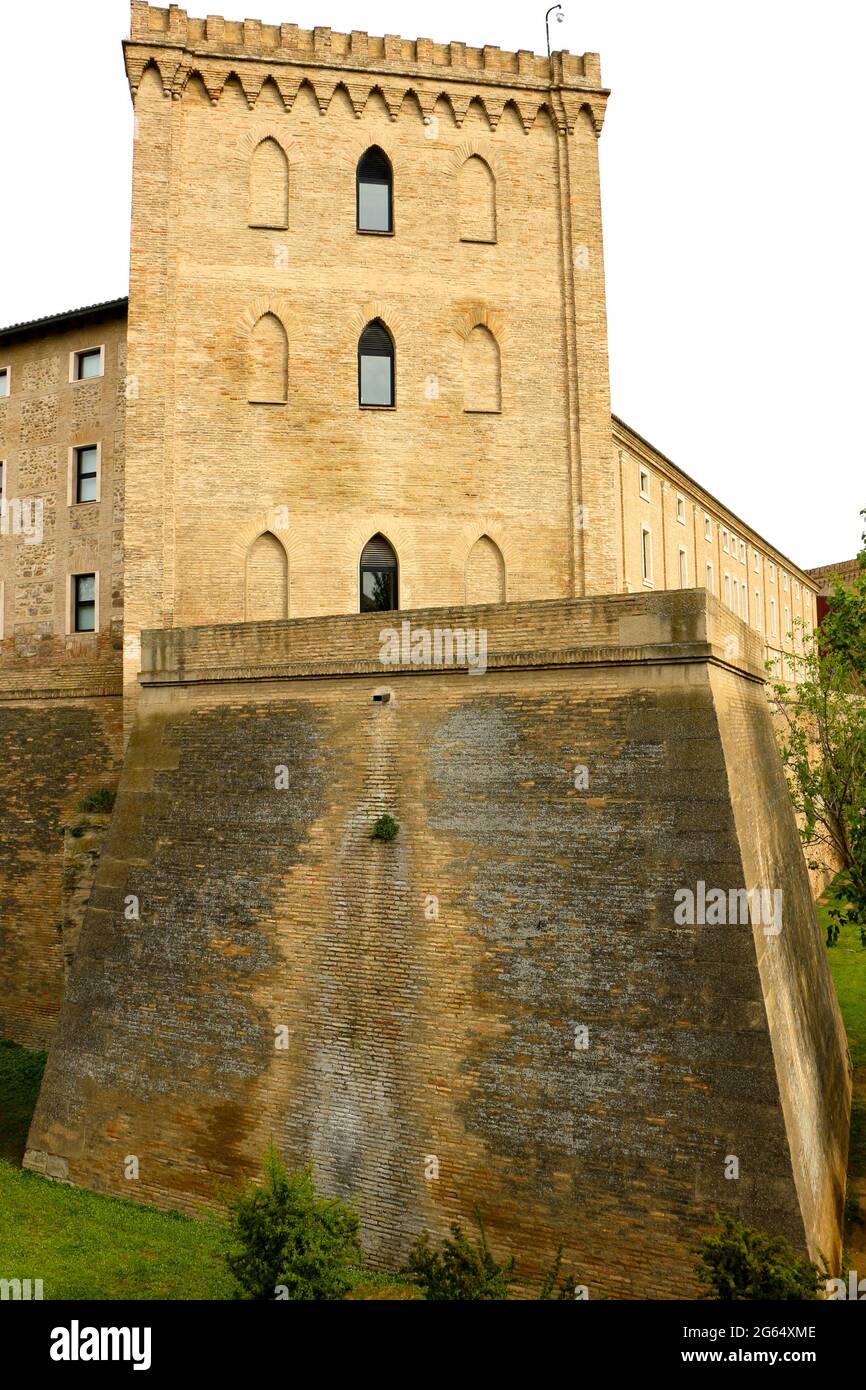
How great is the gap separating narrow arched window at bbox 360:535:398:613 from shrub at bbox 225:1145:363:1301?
11714 millimetres

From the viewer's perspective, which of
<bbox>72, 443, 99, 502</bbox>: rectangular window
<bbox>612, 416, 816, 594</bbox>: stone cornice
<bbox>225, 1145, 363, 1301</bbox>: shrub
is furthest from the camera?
<bbox>612, 416, 816, 594</bbox>: stone cornice

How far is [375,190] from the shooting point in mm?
19000

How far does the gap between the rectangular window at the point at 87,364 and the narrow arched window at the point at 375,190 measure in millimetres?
8703

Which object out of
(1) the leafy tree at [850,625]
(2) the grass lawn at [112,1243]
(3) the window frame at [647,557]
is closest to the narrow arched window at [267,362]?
(1) the leafy tree at [850,625]

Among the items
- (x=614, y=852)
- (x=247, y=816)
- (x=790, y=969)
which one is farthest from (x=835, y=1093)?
(x=247, y=816)

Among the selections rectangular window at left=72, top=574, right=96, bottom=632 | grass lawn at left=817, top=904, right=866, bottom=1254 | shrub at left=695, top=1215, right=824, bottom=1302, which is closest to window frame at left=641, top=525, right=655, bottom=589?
grass lawn at left=817, top=904, right=866, bottom=1254

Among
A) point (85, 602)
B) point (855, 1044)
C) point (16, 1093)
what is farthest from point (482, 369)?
point (16, 1093)

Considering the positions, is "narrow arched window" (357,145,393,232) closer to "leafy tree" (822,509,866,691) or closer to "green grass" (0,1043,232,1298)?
"leafy tree" (822,509,866,691)

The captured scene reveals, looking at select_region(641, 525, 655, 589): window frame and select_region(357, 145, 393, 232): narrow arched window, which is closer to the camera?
select_region(357, 145, 393, 232): narrow arched window

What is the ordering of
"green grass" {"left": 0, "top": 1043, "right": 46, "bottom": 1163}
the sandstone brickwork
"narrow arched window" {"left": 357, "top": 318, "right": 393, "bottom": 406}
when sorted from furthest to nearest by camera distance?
"narrow arched window" {"left": 357, "top": 318, "right": 393, "bottom": 406}
the sandstone brickwork
"green grass" {"left": 0, "top": 1043, "right": 46, "bottom": 1163}

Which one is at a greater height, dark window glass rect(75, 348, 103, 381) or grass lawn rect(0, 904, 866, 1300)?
dark window glass rect(75, 348, 103, 381)

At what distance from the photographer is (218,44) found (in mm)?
18172

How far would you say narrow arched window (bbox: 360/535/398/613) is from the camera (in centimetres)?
1852

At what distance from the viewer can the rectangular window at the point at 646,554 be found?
32656mm
